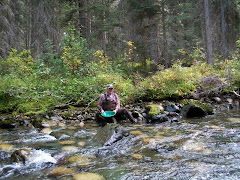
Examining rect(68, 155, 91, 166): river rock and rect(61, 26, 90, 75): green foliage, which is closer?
rect(68, 155, 91, 166): river rock

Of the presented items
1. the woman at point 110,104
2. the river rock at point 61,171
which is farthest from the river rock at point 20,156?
the woman at point 110,104

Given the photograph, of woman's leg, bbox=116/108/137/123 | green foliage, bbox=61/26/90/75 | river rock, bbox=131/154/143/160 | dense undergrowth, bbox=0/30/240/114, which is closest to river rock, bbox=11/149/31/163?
river rock, bbox=131/154/143/160

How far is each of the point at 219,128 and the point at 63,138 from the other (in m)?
3.97

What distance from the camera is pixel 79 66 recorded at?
10.2m

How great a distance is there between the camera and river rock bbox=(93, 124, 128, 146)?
4531 mm

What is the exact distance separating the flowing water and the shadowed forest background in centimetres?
272

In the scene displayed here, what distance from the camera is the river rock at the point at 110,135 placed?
4.53m

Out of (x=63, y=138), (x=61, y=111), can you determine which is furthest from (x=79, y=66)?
(x=63, y=138)

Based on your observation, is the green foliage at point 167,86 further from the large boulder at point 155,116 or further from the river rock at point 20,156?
the river rock at point 20,156

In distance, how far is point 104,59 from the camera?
39.7ft

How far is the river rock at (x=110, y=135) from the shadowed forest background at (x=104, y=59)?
11.1 feet

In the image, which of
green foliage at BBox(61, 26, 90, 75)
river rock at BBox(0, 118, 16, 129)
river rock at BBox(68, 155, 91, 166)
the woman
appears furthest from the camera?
green foliage at BBox(61, 26, 90, 75)

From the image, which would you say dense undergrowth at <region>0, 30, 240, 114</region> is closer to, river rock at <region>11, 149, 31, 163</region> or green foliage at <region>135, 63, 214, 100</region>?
green foliage at <region>135, 63, 214, 100</region>

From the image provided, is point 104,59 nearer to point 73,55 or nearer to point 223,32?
point 73,55
